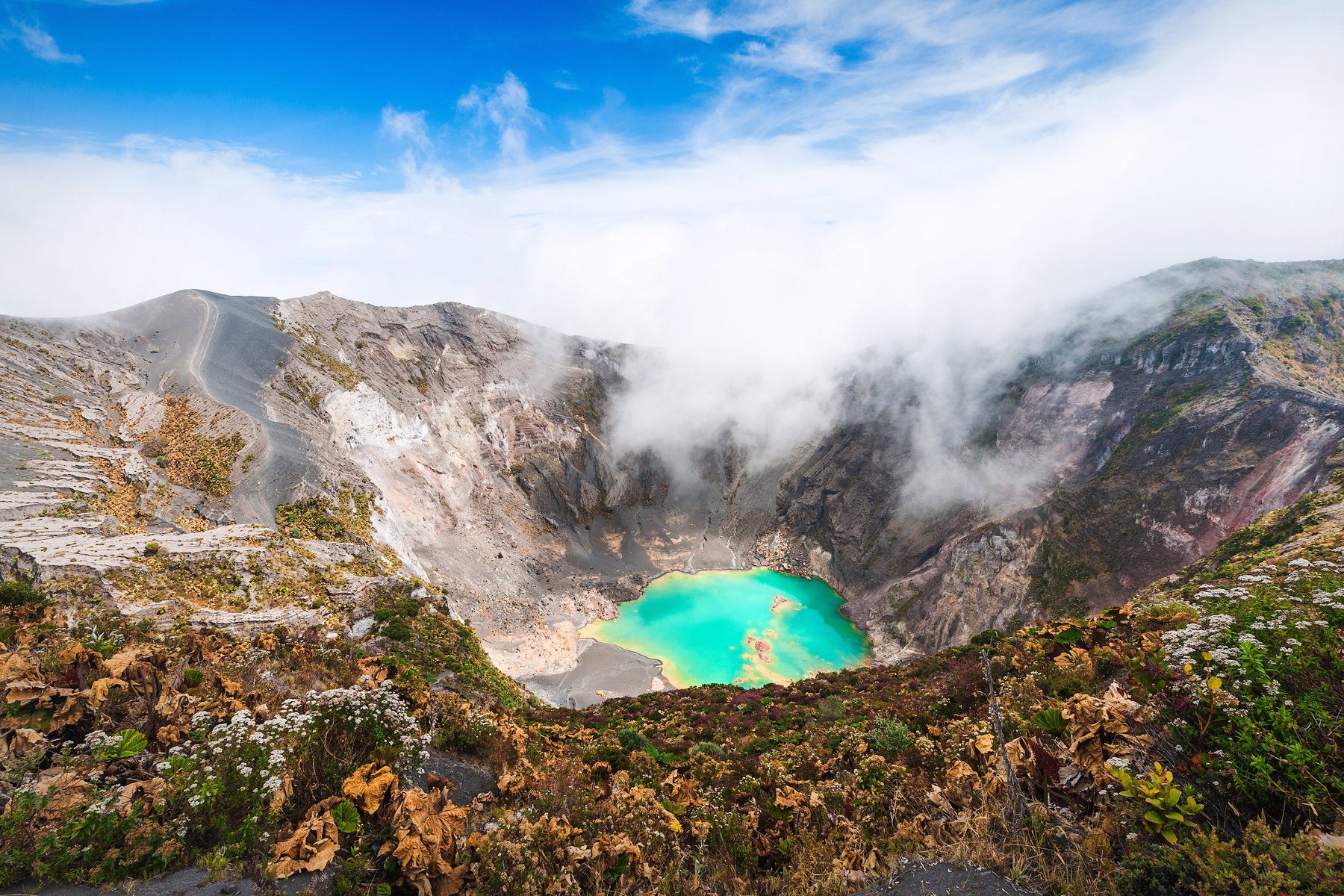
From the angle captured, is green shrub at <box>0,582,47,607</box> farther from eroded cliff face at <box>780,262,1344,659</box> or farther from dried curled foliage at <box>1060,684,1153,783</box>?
eroded cliff face at <box>780,262,1344,659</box>

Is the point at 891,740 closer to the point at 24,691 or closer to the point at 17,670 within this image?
the point at 24,691

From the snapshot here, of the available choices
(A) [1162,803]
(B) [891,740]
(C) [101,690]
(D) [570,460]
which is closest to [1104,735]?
(A) [1162,803]

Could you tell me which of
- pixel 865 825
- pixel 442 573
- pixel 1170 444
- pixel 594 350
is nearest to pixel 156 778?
pixel 865 825

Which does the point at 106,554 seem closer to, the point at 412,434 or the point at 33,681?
the point at 33,681

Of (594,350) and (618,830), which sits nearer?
(618,830)

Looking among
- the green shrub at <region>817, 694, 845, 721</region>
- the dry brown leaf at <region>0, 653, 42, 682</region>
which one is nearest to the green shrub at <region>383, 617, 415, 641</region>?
the dry brown leaf at <region>0, 653, 42, 682</region>

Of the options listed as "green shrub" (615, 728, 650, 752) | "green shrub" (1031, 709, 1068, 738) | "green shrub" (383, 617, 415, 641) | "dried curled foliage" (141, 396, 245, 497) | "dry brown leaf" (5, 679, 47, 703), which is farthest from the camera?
"dried curled foliage" (141, 396, 245, 497)
